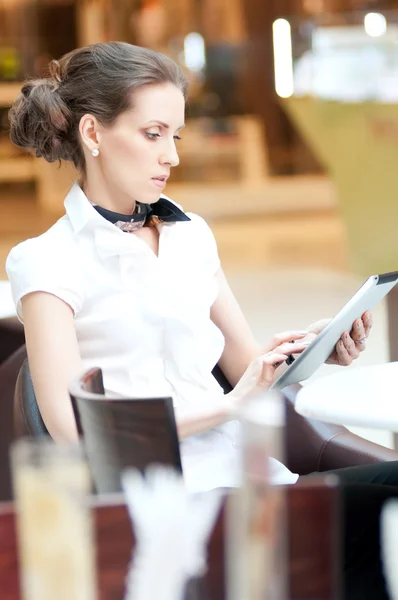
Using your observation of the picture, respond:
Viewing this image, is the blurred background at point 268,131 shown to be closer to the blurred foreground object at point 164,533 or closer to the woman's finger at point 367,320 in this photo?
the woman's finger at point 367,320

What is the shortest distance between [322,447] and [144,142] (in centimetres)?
71

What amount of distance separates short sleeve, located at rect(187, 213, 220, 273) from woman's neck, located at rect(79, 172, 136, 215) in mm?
→ 146

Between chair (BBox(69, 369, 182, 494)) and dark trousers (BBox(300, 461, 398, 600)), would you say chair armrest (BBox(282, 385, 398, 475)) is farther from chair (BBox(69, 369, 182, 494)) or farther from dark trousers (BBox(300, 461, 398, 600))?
chair (BBox(69, 369, 182, 494))

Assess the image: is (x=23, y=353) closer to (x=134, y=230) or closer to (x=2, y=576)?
(x=134, y=230)

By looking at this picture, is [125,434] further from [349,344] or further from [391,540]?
[349,344]

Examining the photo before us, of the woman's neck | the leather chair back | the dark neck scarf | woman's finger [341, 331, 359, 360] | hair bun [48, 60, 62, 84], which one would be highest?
hair bun [48, 60, 62, 84]

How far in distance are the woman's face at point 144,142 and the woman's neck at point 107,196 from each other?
0.03 meters

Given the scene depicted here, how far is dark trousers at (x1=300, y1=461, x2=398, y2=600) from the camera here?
1312 millimetres

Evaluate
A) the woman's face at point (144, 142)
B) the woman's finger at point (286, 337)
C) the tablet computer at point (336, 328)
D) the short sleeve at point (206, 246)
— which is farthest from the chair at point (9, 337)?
the tablet computer at point (336, 328)

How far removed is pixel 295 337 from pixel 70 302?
0.36 metres

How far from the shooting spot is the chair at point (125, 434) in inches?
49.1

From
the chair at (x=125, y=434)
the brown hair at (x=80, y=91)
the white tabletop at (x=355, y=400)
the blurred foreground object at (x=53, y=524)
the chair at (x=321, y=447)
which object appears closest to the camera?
the blurred foreground object at (x=53, y=524)

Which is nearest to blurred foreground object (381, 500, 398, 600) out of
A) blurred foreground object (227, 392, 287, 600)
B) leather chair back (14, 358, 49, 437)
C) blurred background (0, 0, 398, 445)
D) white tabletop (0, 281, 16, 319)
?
blurred foreground object (227, 392, 287, 600)

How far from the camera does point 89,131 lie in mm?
1844
